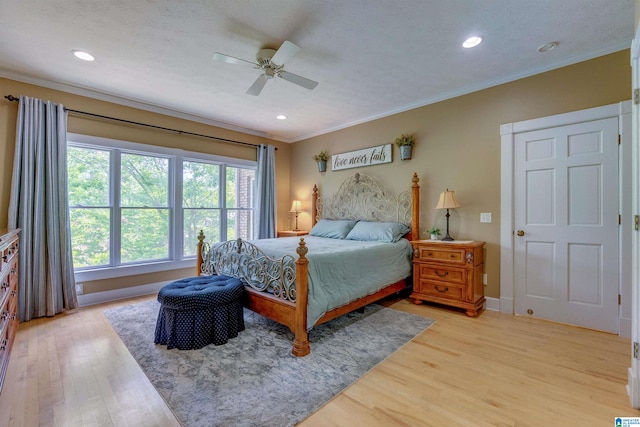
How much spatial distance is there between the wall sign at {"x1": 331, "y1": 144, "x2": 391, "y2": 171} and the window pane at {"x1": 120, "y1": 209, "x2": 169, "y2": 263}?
9.57ft

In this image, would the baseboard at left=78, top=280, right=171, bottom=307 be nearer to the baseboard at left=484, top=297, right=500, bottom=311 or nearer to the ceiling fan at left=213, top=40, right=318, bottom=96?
the ceiling fan at left=213, top=40, right=318, bottom=96

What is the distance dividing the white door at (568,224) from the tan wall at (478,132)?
0.76ft

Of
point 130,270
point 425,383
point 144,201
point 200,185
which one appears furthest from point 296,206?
point 425,383

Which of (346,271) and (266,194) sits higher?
(266,194)

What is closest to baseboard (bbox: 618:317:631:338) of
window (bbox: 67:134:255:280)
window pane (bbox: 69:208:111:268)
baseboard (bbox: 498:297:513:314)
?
baseboard (bbox: 498:297:513:314)

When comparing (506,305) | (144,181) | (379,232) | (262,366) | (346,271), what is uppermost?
(144,181)

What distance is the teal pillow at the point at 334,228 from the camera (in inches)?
173

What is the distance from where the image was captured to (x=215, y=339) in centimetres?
247

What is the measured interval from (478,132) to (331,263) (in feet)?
8.17

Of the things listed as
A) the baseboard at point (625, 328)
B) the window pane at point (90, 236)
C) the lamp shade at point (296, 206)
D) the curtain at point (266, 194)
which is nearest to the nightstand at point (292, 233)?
the curtain at point (266, 194)

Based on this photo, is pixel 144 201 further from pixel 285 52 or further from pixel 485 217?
pixel 485 217

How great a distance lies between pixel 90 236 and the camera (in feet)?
12.1

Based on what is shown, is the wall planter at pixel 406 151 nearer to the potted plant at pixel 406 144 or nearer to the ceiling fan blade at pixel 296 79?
the potted plant at pixel 406 144

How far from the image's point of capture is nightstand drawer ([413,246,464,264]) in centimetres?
321
